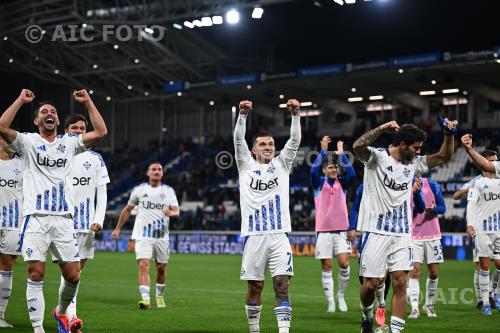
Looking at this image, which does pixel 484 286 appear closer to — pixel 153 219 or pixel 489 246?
pixel 489 246

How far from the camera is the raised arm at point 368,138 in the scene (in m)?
9.70

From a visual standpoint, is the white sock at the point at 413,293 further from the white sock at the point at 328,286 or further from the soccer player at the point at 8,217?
the soccer player at the point at 8,217

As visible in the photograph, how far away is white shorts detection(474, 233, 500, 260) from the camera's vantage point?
48.0 feet

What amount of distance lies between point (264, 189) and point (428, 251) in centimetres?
504

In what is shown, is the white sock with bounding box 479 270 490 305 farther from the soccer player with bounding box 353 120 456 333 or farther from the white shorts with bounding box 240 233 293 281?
the white shorts with bounding box 240 233 293 281

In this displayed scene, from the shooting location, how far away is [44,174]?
31.2 ft

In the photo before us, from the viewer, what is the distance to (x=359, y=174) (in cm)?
4253

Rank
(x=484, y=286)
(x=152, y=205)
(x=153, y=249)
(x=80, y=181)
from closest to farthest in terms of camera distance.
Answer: (x=80, y=181) → (x=484, y=286) → (x=153, y=249) → (x=152, y=205)

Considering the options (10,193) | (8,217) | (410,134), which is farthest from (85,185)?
(410,134)

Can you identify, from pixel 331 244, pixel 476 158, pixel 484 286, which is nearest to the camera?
pixel 476 158

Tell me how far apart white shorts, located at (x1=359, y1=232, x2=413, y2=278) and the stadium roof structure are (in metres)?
28.6

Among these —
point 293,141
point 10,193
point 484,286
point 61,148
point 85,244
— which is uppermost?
point 293,141

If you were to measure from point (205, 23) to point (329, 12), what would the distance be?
752 centimetres

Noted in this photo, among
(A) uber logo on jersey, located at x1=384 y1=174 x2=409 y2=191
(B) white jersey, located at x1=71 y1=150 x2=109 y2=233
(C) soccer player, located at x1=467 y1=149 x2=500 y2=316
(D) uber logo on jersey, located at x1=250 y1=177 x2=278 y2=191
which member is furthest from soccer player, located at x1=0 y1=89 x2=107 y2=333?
(C) soccer player, located at x1=467 y1=149 x2=500 y2=316
